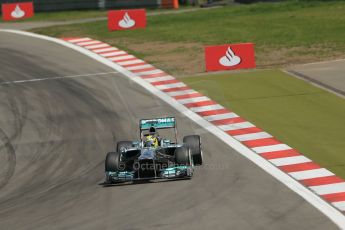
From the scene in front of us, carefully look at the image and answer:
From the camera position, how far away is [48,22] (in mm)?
54094

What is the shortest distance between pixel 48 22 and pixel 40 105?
75.8 feet

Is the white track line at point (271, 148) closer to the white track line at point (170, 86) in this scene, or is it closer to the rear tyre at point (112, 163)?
the rear tyre at point (112, 163)

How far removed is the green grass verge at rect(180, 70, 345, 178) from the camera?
24.3m

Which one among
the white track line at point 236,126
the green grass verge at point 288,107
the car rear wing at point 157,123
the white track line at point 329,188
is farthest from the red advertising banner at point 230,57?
the white track line at point 329,188

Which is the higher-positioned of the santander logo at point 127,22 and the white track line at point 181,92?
the santander logo at point 127,22

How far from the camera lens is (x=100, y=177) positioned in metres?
22.5

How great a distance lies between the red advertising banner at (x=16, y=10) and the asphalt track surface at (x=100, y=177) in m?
20.5

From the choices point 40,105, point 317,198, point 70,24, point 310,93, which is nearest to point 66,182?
point 317,198

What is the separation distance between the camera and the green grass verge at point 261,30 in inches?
1567

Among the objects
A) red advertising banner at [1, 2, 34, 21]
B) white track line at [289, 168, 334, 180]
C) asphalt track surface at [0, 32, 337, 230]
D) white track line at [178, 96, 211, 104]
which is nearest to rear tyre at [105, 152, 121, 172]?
asphalt track surface at [0, 32, 337, 230]

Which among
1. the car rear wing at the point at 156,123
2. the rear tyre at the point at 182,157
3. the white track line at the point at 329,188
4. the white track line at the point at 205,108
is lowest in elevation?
the white track line at the point at 205,108

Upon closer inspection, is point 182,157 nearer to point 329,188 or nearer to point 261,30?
point 329,188

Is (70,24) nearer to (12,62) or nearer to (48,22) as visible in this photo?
(48,22)

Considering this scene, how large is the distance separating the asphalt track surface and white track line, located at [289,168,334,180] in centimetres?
77
